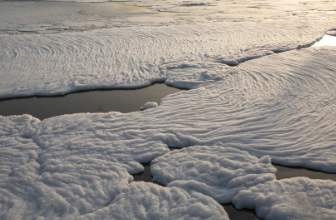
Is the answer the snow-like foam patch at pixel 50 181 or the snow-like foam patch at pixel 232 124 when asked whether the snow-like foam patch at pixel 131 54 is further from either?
the snow-like foam patch at pixel 50 181

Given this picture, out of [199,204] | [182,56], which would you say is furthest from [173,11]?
[199,204]

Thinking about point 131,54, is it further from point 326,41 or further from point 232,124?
point 326,41

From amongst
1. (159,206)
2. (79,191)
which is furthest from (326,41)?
(79,191)

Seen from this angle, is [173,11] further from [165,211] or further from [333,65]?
[165,211]

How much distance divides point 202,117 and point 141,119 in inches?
16.5

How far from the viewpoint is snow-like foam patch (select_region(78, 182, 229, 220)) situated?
1838 millimetres

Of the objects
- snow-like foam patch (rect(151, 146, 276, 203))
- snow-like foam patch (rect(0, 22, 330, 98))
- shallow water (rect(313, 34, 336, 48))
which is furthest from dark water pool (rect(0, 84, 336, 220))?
shallow water (rect(313, 34, 336, 48))

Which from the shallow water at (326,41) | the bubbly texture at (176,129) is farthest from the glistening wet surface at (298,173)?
the shallow water at (326,41)

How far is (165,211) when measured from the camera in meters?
1.86

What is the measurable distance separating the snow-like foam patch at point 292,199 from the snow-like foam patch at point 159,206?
16 cm

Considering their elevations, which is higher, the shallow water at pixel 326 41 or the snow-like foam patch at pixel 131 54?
the shallow water at pixel 326 41

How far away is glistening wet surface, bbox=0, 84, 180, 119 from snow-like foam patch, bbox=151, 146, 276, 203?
85 centimetres

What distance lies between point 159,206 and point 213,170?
1.36 ft

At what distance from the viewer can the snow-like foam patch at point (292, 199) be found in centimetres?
182
